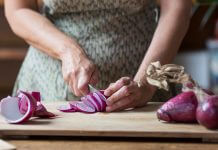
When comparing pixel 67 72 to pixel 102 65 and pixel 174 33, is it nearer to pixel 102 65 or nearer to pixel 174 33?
pixel 102 65

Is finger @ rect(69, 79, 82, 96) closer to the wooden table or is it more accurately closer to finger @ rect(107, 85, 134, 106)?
finger @ rect(107, 85, 134, 106)

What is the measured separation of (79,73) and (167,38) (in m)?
0.25

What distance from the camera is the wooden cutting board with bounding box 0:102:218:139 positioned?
104 centimetres

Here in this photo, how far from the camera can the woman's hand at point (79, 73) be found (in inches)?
52.2

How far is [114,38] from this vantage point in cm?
156

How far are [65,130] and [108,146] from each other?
0.10 meters

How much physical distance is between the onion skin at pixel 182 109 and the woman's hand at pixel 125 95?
0.53 feet

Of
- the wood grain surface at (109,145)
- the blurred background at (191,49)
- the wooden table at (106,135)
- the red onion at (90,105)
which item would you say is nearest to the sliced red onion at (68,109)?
the red onion at (90,105)

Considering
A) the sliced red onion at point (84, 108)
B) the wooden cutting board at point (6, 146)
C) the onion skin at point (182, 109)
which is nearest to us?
the wooden cutting board at point (6, 146)

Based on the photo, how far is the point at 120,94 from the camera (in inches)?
50.2

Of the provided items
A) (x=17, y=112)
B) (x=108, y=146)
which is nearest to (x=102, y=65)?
(x=17, y=112)

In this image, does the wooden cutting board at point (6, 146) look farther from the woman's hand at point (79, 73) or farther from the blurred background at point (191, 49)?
the blurred background at point (191, 49)

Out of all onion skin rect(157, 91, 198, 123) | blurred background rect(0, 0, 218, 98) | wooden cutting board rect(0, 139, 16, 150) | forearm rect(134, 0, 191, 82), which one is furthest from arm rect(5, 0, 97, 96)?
blurred background rect(0, 0, 218, 98)

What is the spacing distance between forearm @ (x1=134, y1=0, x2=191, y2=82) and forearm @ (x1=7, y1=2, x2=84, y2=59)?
0.16 m
